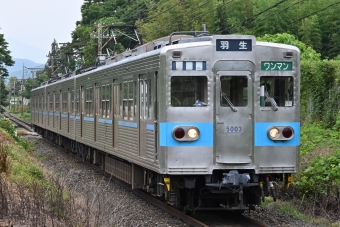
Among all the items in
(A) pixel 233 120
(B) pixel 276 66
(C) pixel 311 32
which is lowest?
(A) pixel 233 120

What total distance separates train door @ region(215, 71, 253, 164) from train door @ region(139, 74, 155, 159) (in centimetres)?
123

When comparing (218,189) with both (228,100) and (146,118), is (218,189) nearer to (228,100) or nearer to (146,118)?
(228,100)

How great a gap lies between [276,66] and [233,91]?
30.2 inches

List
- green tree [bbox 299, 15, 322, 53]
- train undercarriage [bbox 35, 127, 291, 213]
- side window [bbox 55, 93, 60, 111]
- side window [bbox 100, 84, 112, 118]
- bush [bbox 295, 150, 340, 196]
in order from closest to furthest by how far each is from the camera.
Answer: train undercarriage [bbox 35, 127, 291, 213]
bush [bbox 295, 150, 340, 196]
side window [bbox 100, 84, 112, 118]
side window [bbox 55, 93, 60, 111]
green tree [bbox 299, 15, 322, 53]

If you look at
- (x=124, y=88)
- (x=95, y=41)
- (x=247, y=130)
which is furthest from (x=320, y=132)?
(x=95, y=41)

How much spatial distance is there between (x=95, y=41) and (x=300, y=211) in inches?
1847

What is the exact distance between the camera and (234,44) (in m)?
9.80

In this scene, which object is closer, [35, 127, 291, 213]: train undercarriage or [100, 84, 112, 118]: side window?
[35, 127, 291, 213]: train undercarriage

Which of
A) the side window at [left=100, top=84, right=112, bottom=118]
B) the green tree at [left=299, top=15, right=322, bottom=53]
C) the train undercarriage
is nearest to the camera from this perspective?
the train undercarriage

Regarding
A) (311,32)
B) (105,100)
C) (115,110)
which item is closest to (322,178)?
(115,110)

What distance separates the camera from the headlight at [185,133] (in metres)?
9.64

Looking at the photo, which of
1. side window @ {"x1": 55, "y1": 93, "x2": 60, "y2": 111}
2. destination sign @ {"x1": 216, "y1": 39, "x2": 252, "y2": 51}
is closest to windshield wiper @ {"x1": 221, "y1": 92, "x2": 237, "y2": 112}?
destination sign @ {"x1": 216, "y1": 39, "x2": 252, "y2": 51}

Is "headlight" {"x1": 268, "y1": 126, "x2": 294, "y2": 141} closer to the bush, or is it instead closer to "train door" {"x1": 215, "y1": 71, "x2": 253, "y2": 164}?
"train door" {"x1": 215, "y1": 71, "x2": 253, "y2": 164}

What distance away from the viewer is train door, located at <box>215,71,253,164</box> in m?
9.68
